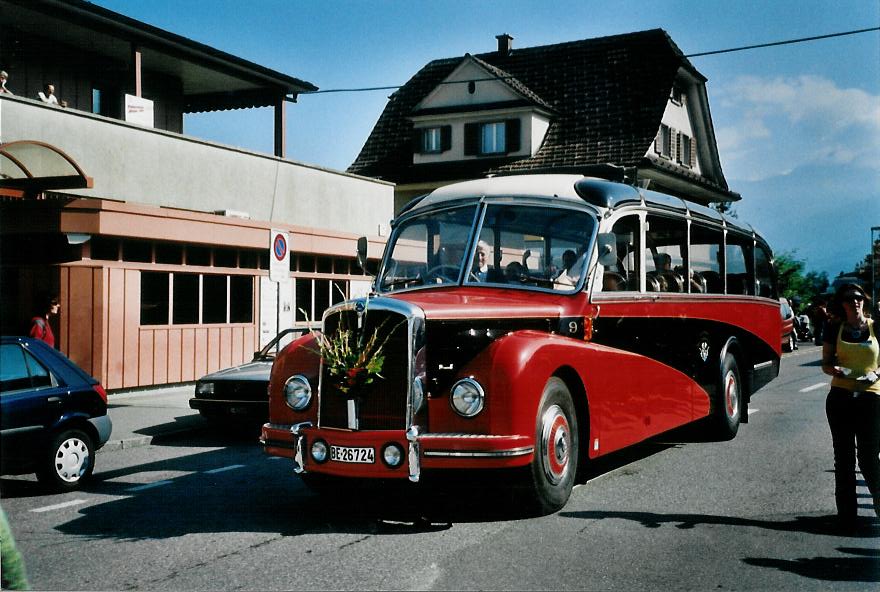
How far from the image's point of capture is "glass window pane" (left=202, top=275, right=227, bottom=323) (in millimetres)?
17938

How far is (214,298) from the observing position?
18.2 metres

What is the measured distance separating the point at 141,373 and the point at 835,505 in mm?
12245

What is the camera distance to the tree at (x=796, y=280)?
39.3 meters

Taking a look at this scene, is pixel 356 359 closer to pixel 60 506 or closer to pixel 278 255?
pixel 60 506

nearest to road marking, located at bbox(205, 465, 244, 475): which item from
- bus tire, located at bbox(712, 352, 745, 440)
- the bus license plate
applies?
the bus license plate

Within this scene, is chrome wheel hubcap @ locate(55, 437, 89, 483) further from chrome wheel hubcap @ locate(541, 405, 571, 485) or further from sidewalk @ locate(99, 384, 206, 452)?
chrome wheel hubcap @ locate(541, 405, 571, 485)

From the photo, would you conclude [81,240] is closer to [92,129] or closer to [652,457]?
A: [92,129]

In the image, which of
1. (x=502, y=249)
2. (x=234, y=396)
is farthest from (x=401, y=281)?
(x=234, y=396)

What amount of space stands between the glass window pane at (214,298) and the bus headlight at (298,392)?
449 inches

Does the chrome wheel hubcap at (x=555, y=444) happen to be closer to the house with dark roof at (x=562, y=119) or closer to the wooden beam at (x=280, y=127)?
the house with dark roof at (x=562, y=119)

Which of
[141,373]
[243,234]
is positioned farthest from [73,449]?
[243,234]

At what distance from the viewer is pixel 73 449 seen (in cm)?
850

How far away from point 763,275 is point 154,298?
10.3 meters

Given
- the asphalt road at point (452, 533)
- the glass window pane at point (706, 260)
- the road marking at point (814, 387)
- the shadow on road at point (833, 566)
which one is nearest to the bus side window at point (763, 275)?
the glass window pane at point (706, 260)
